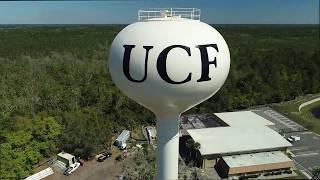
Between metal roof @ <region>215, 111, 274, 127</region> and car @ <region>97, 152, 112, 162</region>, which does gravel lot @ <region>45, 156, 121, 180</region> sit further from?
metal roof @ <region>215, 111, 274, 127</region>

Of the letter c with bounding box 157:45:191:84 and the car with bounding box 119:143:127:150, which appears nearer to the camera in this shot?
the letter c with bounding box 157:45:191:84

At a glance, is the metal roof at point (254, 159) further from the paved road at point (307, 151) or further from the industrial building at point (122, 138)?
the industrial building at point (122, 138)

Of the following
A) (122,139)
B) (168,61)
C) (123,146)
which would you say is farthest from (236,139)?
(168,61)

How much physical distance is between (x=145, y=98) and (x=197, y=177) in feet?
45.7

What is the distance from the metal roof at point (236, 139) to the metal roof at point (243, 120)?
274cm

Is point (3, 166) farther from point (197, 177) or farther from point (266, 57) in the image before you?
point (266, 57)

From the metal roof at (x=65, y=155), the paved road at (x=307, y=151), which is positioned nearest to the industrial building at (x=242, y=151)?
the paved road at (x=307, y=151)

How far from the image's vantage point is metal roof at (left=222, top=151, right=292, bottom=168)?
2739 centimetres

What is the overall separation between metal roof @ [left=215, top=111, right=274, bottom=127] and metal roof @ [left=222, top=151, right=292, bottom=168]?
22.9ft

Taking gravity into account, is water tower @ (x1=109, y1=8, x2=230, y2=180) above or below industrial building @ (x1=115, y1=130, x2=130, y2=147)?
above

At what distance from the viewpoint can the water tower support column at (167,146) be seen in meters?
15.5

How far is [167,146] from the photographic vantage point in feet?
52.4

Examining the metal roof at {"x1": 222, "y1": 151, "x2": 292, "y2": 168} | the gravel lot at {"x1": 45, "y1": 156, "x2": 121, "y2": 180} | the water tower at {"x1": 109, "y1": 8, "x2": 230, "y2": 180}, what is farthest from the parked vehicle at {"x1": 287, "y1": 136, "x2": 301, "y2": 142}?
the water tower at {"x1": 109, "y1": 8, "x2": 230, "y2": 180}

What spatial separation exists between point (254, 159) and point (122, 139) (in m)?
11.7
